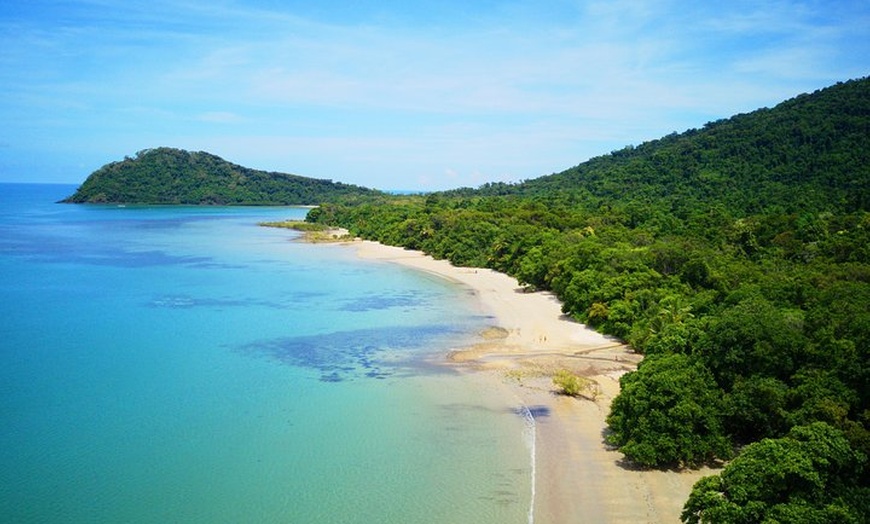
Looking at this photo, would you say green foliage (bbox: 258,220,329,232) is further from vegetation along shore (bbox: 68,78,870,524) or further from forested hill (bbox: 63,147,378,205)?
forested hill (bbox: 63,147,378,205)

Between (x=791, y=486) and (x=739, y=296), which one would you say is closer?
(x=791, y=486)

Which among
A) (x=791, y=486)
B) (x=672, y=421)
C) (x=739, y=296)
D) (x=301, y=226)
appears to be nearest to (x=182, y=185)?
(x=301, y=226)

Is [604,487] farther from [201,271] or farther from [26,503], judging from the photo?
[201,271]

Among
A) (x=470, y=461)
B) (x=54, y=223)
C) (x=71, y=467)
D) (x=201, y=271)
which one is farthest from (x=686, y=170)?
(x=54, y=223)

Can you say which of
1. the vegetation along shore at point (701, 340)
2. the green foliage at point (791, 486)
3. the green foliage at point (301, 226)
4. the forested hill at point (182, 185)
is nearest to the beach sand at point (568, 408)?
the vegetation along shore at point (701, 340)

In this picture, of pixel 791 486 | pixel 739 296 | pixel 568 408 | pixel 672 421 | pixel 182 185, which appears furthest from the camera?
pixel 182 185

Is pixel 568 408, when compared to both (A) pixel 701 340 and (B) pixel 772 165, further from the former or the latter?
(B) pixel 772 165

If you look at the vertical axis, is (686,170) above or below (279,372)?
above
